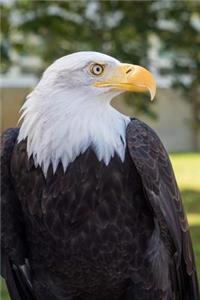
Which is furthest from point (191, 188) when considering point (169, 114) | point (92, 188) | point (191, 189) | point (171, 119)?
point (171, 119)

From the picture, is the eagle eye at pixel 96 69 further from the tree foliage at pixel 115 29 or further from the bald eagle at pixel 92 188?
the tree foliage at pixel 115 29

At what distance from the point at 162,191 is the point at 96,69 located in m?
0.67

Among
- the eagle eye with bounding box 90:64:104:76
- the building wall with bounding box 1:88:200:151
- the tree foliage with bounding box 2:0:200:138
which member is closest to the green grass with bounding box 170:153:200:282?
the tree foliage with bounding box 2:0:200:138

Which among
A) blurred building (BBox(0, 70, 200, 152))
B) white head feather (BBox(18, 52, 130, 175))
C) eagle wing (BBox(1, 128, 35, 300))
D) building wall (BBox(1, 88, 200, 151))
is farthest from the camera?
building wall (BBox(1, 88, 200, 151))

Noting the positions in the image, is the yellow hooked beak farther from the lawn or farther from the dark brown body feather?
the lawn

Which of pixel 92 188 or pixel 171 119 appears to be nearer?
pixel 92 188

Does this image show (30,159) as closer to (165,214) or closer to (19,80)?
(165,214)

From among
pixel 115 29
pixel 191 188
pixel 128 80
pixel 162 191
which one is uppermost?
pixel 128 80

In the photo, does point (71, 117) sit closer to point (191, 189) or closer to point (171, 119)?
point (191, 189)

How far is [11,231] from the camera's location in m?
3.56

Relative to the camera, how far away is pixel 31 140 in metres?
3.42

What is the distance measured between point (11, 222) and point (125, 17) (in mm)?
7545

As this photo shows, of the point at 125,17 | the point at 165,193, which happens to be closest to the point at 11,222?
the point at 165,193

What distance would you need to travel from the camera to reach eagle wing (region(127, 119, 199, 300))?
3.33m
